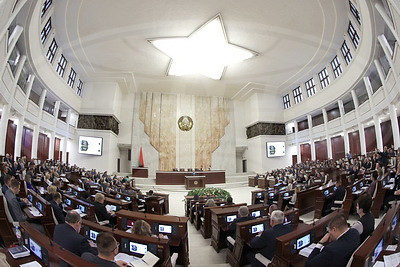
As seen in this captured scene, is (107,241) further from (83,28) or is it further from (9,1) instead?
Result: (83,28)

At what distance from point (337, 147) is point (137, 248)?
63.6ft

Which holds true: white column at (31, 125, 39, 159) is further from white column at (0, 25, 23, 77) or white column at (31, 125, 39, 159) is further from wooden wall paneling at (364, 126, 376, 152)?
wooden wall paneling at (364, 126, 376, 152)

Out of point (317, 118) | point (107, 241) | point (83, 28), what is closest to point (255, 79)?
point (317, 118)

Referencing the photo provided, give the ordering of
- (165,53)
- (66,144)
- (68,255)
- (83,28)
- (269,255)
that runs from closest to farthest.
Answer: (68,255) < (269,255) < (83,28) < (165,53) < (66,144)

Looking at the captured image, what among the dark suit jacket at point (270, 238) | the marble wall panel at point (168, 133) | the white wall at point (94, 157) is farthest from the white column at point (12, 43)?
the marble wall panel at point (168, 133)

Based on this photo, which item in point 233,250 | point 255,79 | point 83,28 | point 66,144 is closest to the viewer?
point 233,250

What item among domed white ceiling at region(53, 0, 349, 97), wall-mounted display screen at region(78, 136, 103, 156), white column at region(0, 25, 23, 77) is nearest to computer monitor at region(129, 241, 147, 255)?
white column at region(0, 25, 23, 77)

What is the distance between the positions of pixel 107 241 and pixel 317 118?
2199 centimetres

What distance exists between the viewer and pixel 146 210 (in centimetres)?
683

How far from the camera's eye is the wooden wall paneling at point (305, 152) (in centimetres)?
2038

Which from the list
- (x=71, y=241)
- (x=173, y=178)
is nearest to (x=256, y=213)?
(x=71, y=241)

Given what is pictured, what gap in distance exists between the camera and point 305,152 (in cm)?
2078

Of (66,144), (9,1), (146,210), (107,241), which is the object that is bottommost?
(146,210)

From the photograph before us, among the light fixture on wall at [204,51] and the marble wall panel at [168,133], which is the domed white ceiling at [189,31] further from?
the marble wall panel at [168,133]
